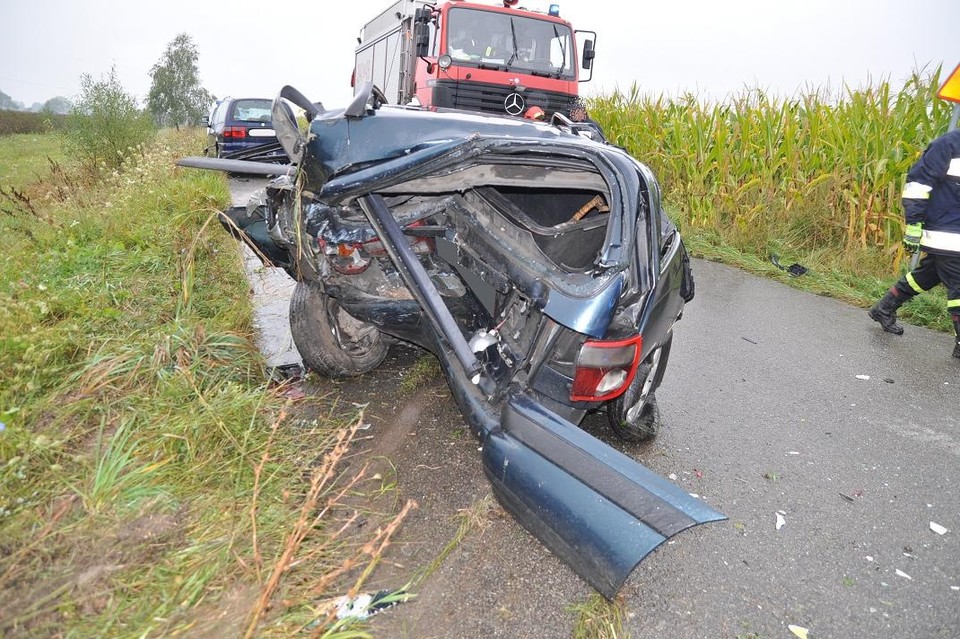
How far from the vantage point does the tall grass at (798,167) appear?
7.13m

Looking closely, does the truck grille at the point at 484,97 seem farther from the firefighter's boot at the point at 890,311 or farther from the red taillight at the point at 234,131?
the red taillight at the point at 234,131

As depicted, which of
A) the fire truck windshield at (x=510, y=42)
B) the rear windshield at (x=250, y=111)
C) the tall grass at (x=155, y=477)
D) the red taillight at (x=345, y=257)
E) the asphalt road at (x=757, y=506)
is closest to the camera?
the tall grass at (x=155, y=477)

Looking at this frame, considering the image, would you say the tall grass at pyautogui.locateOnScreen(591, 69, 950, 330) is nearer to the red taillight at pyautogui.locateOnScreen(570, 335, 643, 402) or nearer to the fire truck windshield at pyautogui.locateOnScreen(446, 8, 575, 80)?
the fire truck windshield at pyautogui.locateOnScreen(446, 8, 575, 80)

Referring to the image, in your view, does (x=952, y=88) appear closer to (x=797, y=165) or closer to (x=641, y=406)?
(x=797, y=165)

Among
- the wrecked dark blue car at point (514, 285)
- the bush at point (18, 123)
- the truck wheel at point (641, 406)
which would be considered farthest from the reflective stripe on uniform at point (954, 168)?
the bush at point (18, 123)

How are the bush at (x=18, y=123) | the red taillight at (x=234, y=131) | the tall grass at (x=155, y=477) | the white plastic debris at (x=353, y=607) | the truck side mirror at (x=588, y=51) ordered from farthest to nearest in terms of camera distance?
the bush at (x=18, y=123) < the red taillight at (x=234, y=131) < the truck side mirror at (x=588, y=51) < the white plastic debris at (x=353, y=607) < the tall grass at (x=155, y=477)

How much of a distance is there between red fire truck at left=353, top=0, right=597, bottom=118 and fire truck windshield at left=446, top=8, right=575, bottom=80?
0.01 meters

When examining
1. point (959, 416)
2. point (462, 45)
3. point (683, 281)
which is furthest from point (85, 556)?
point (462, 45)

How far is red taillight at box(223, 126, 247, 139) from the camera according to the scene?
12.2m

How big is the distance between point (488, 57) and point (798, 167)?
14.3 feet

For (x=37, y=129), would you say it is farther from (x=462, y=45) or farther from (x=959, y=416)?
(x=959, y=416)

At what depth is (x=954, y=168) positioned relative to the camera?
15.4 feet

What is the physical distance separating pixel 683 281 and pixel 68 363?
9.95ft

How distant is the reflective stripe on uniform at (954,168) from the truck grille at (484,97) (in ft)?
17.2
